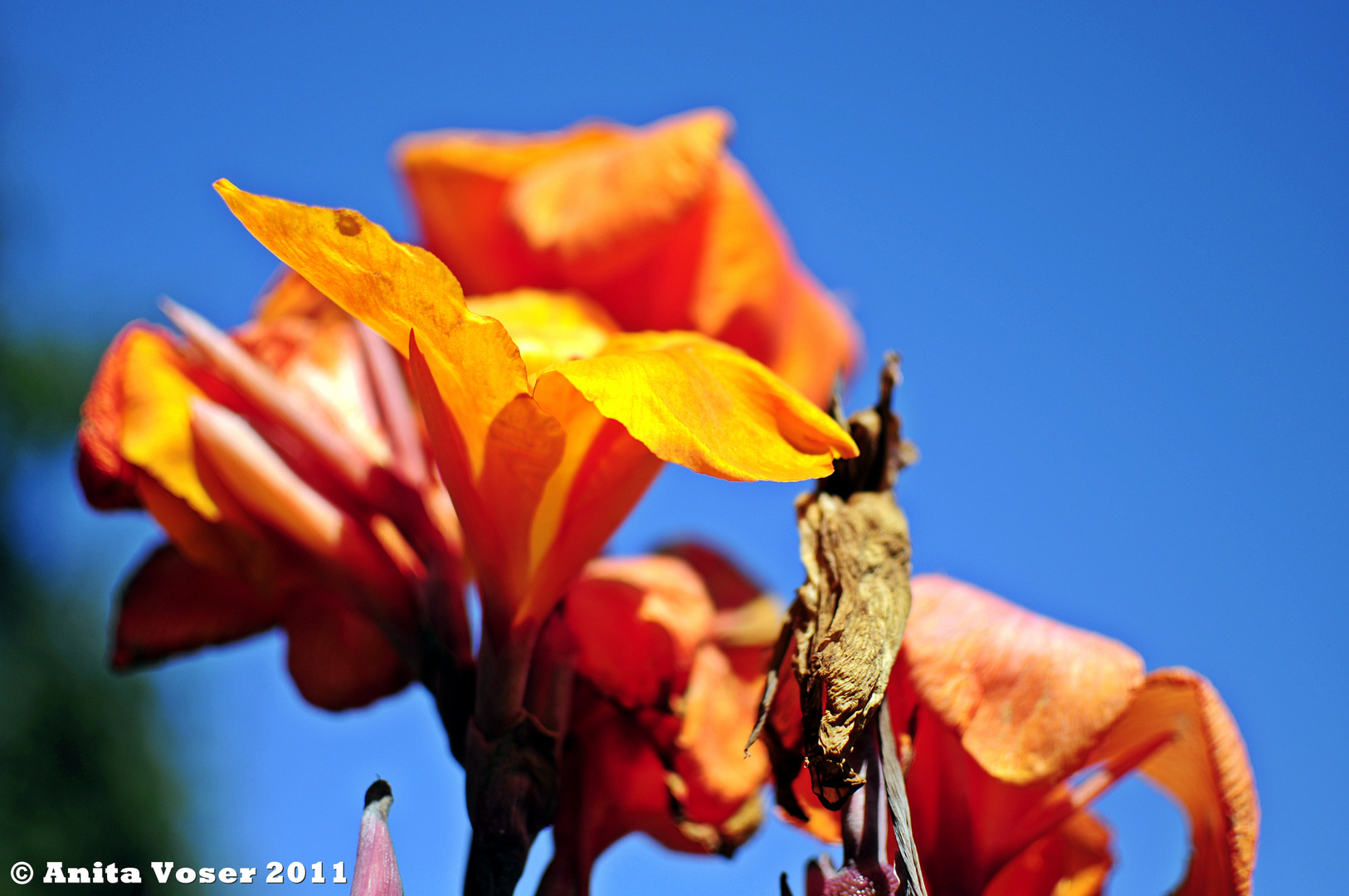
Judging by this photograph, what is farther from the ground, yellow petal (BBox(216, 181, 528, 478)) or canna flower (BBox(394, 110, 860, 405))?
canna flower (BBox(394, 110, 860, 405))

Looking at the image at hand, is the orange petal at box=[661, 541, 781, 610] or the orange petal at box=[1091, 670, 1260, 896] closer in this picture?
the orange petal at box=[1091, 670, 1260, 896]

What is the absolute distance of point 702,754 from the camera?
809 millimetres

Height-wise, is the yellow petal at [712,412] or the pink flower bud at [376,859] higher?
the yellow petal at [712,412]

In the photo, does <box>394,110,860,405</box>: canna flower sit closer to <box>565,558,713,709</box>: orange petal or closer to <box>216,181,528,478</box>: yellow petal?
<box>565,558,713,709</box>: orange petal

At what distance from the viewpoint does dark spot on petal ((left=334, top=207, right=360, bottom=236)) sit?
1.72ft

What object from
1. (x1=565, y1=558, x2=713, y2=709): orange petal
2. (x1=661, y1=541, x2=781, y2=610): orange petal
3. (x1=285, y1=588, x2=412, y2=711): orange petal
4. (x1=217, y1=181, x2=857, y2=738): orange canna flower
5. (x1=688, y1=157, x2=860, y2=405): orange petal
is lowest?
(x1=285, y1=588, x2=412, y2=711): orange petal

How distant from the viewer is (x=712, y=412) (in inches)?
22.3

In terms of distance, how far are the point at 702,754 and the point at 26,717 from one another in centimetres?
Answer: 343

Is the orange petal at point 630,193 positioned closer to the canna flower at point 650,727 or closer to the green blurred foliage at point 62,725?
the canna flower at point 650,727

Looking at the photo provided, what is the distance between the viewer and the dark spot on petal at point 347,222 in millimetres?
525

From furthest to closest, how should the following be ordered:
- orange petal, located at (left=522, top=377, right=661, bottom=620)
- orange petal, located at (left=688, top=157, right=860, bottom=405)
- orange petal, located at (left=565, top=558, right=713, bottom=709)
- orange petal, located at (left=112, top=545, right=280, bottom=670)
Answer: orange petal, located at (left=688, top=157, right=860, bottom=405)
orange petal, located at (left=112, top=545, right=280, bottom=670)
orange petal, located at (left=565, top=558, right=713, bottom=709)
orange petal, located at (left=522, top=377, right=661, bottom=620)

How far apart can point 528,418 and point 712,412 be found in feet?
0.32

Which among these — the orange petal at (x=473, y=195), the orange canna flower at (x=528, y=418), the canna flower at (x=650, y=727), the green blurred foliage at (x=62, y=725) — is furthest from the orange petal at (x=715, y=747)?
the green blurred foliage at (x=62, y=725)

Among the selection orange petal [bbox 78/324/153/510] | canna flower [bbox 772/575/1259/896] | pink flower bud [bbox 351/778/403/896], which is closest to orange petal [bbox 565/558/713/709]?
canna flower [bbox 772/575/1259/896]
